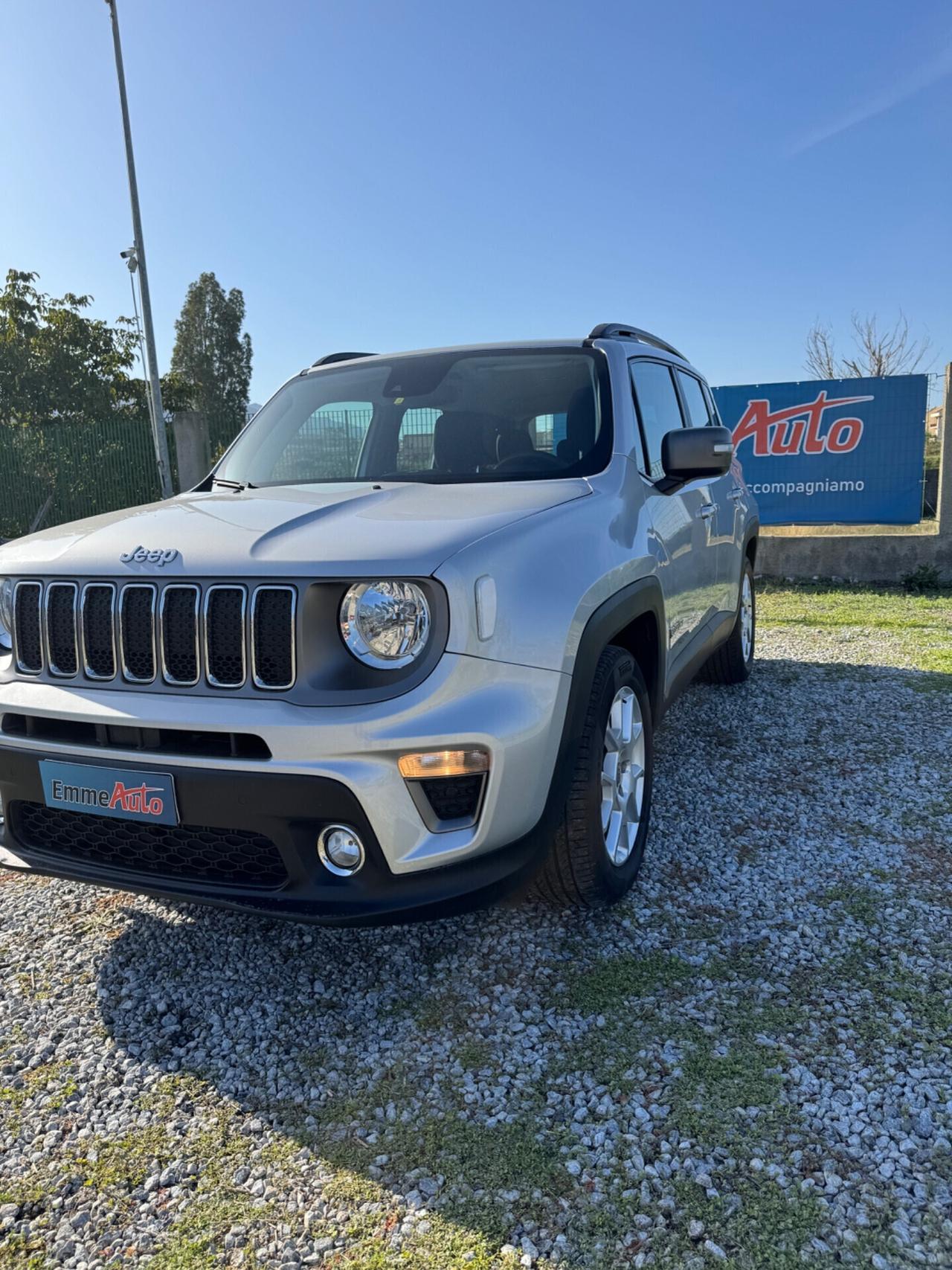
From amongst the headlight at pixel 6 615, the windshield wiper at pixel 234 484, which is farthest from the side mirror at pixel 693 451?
the headlight at pixel 6 615

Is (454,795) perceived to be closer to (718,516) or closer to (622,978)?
(622,978)

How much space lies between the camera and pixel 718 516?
4625 mm

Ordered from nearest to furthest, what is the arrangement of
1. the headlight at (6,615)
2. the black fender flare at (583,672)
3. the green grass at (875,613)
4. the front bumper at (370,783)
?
the front bumper at (370,783), the black fender flare at (583,672), the headlight at (6,615), the green grass at (875,613)

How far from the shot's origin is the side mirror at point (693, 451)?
3223mm

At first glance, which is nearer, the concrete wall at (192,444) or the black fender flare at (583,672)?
the black fender flare at (583,672)

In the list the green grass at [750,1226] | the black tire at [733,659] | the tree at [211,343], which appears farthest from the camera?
the tree at [211,343]

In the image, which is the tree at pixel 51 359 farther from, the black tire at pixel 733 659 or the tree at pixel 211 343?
the black tire at pixel 733 659

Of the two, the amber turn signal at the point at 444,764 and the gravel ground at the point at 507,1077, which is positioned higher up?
the amber turn signal at the point at 444,764

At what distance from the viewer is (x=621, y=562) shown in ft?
9.19

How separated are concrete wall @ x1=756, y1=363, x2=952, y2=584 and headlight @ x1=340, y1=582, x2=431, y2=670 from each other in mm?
7914

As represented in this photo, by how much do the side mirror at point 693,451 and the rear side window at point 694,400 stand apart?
1.22 metres

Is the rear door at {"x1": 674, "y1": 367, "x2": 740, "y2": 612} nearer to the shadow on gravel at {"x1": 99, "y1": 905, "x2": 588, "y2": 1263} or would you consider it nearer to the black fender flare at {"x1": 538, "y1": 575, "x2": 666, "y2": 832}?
the black fender flare at {"x1": 538, "y1": 575, "x2": 666, "y2": 832}

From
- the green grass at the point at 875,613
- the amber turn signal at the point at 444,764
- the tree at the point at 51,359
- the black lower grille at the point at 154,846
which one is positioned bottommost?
the green grass at the point at 875,613

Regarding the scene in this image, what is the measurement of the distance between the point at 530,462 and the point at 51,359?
28.8 meters
